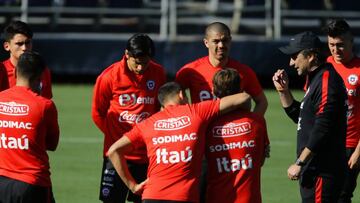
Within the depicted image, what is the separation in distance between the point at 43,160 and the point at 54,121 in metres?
0.38

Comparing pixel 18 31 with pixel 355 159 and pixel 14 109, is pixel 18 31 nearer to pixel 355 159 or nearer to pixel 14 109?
pixel 14 109

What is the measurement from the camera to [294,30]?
2777 cm

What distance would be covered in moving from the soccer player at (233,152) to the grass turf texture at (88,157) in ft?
14.8

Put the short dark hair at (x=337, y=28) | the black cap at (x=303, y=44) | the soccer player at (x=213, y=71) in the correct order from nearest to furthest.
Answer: the black cap at (x=303, y=44), the short dark hair at (x=337, y=28), the soccer player at (x=213, y=71)

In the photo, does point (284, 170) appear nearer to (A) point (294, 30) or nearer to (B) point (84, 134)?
(B) point (84, 134)

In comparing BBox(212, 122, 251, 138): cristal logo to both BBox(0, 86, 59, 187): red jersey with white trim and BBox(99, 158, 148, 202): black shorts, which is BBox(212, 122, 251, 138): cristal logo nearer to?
BBox(0, 86, 59, 187): red jersey with white trim

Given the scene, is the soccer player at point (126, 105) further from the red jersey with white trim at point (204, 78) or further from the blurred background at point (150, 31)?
the blurred background at point (150, 31)

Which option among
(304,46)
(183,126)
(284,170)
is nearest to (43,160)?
(183,126)

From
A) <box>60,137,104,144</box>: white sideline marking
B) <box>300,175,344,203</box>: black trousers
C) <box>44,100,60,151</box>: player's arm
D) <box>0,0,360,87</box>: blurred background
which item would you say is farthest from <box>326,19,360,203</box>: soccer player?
<box>0,0,360,87</box>: blurred background

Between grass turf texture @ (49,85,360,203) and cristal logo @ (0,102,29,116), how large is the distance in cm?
418

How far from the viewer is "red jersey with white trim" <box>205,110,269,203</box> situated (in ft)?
30.6

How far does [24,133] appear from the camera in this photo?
9664 millimetres

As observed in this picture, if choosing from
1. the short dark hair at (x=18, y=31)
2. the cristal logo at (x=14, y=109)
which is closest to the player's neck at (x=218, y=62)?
the short dark hair at (x=18, y=31)

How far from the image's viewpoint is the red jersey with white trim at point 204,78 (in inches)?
455
